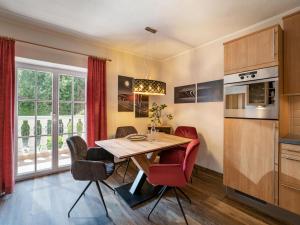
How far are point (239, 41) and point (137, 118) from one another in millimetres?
2692

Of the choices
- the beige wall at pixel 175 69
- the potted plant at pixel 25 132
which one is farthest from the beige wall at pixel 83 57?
the potted plant at pixel 25 132

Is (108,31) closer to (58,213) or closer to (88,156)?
(88,156)

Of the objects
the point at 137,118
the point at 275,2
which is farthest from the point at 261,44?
the point at 137,118

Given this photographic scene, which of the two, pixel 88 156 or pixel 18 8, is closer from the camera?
pixel 18 8

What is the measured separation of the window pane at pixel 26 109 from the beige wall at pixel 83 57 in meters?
0.84

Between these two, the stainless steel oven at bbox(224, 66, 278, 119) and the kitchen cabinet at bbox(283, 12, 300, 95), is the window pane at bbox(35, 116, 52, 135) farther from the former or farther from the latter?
the kitchen cabinet at bbox(283, 12, 300, 95)

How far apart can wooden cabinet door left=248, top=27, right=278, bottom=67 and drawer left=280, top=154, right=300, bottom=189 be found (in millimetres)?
1185

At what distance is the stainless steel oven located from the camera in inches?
78.1

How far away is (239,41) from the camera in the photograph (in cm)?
230

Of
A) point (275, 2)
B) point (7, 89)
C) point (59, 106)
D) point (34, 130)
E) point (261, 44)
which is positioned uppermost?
point (275, 2)

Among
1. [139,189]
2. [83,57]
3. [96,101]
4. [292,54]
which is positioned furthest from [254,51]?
[83,57]

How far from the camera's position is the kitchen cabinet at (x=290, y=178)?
1.79m

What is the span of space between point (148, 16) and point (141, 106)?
2215mm

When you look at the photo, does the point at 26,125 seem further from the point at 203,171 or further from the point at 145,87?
the point at 203,171
